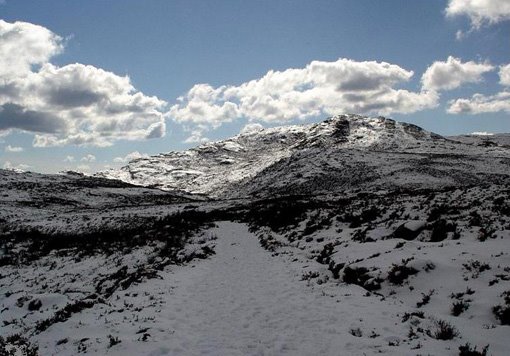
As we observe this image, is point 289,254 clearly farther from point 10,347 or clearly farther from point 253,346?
point 10,347

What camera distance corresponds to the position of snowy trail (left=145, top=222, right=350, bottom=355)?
9609 millimetres

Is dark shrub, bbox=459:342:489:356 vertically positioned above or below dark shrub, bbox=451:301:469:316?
below

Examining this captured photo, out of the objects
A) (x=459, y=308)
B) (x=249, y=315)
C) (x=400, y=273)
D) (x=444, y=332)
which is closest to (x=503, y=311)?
(x=459, y=308)

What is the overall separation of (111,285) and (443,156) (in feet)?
379

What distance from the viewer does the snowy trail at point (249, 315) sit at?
961 cm

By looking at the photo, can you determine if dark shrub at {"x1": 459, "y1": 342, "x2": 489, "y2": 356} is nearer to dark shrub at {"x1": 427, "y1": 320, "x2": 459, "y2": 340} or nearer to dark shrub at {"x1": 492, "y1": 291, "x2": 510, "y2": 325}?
dark shrub at {"x1": 427, "y1": 320, "x2": 459, "y2": 340}

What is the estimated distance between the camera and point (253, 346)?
969 cm

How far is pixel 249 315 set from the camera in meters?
12.1

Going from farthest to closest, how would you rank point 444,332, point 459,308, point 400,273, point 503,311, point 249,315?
point 400,273 < point 249,315 < point 459,308 < point 503,311 < point 444,332

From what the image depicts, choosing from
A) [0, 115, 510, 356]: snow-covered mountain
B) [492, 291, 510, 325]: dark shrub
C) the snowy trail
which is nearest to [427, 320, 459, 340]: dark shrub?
[0, 115, 510, 356]: snow-covered mountain

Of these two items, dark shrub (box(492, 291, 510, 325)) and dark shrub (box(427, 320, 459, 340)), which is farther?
dark shrub (box(492, 291, 510, 325))

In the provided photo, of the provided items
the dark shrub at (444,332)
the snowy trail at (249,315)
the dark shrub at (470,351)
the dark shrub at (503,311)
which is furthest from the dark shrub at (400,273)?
the dark shrub at (470,351)

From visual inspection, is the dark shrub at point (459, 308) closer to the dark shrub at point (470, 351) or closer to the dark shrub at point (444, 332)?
the dark shrub at point (444, 332)

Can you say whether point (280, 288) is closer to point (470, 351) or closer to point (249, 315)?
point (249, 315)
